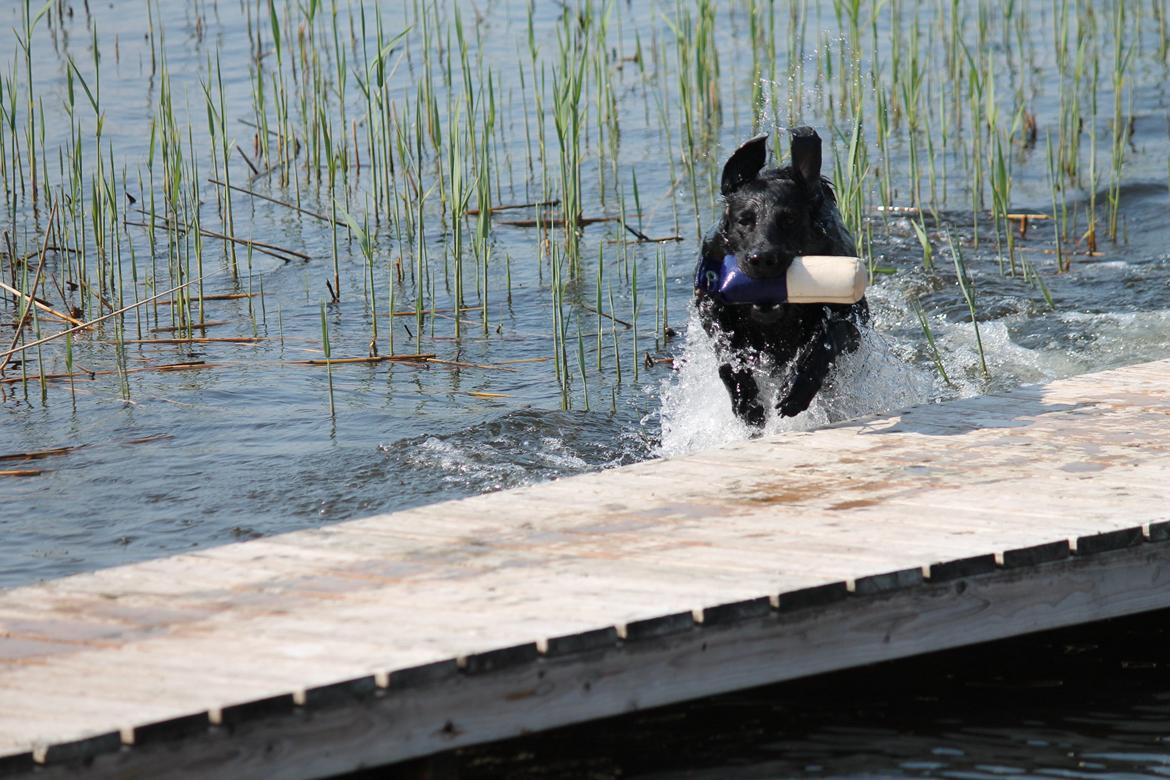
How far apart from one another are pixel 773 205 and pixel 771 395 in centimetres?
72

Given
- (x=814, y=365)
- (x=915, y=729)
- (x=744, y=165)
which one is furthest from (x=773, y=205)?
(x=915, y=729)

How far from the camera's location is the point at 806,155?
475cm

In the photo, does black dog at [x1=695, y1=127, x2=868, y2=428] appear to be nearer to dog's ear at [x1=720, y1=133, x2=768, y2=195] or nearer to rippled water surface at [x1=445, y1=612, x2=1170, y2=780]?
dog's ear at [x1=720, y1=133, x2=768, y2=195]

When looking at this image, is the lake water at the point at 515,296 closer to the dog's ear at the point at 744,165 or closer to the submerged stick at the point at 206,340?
the submerged stick at the point at 206,340

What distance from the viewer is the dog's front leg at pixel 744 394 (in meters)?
5.04

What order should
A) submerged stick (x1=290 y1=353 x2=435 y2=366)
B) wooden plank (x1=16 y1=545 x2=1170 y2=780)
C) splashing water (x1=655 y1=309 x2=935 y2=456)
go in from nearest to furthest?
wooden plank (x1=16 y1=545 x2=1170 y2=780) → splashing water (x1=655 y1=309 x2=935 y2=456) → submerged stick (x1=290 y1=353 x2=435 y2=366)

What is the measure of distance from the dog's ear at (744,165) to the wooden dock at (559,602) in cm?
97

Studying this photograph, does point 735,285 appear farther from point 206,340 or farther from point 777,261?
point 206,340

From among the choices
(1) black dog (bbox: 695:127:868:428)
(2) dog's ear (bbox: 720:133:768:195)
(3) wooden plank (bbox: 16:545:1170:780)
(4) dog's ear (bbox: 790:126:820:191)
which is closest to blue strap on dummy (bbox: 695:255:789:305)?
(1) black dog (bbox: 695:127:868:428)

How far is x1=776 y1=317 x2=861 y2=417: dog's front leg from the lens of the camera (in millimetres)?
4793

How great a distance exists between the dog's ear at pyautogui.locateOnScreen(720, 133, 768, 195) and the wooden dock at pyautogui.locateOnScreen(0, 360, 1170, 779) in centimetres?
97

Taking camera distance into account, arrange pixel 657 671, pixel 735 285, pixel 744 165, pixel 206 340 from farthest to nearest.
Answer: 1. pixel 206 340
2. pixel 744 165
3. pixel 735 285
4. pixel 657 671

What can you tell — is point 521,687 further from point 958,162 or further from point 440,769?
point 958,162

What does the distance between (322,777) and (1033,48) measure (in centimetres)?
1024
